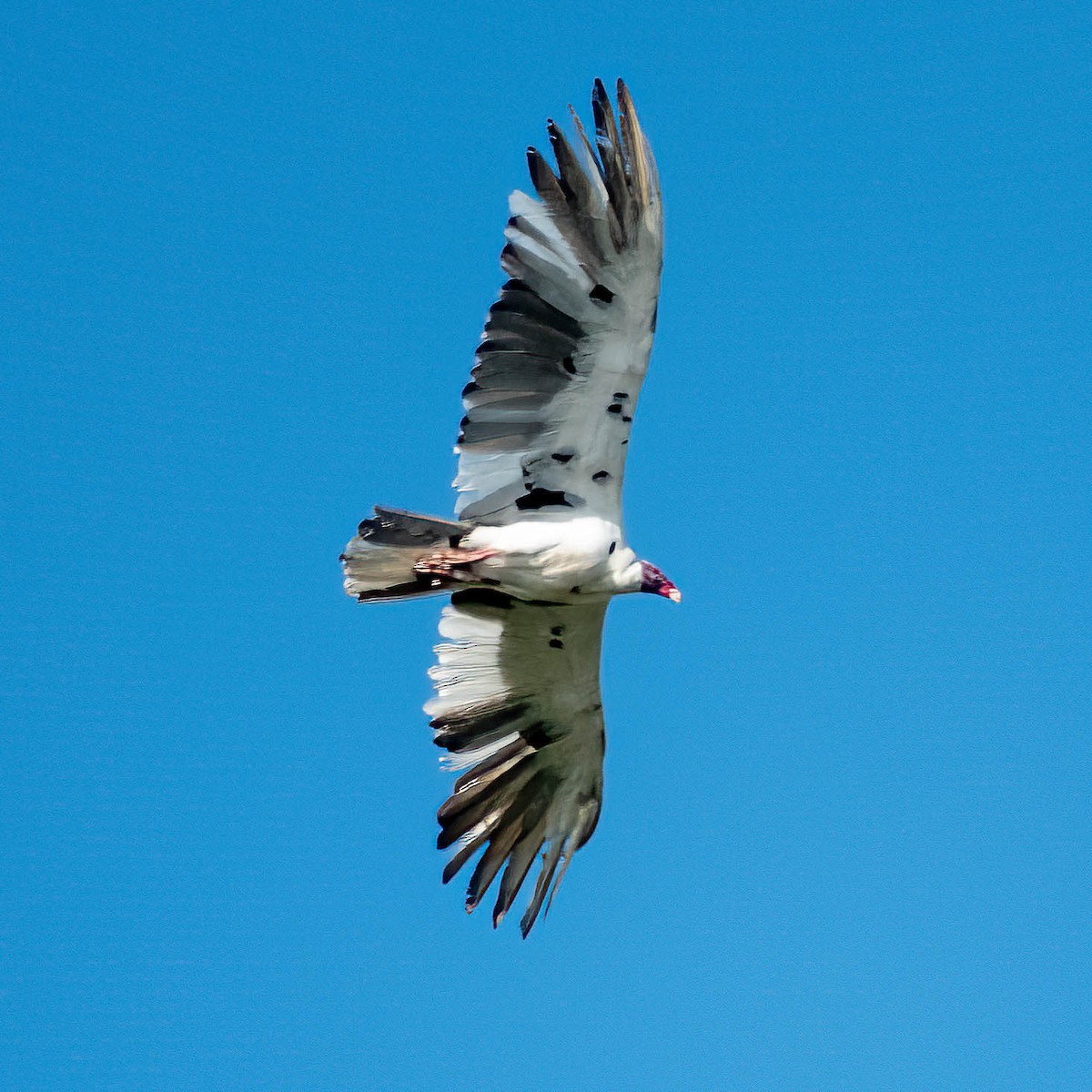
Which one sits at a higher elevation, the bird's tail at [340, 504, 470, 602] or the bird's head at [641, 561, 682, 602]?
the bird's head at [641, 561, 682, 602]

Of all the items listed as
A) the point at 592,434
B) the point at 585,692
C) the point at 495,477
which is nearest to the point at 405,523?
the point at 495,477

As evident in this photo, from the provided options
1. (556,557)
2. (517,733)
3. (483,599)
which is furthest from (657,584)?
(517,733)

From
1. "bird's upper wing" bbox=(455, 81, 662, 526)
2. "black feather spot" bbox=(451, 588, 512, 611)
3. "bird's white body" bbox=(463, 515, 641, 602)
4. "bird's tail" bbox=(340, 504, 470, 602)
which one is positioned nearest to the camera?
"bird's upper wing" bbox=(455, 81, 662, 526)

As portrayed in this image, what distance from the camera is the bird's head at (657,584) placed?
11.1m

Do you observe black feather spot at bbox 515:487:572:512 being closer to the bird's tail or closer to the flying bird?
the flying bird

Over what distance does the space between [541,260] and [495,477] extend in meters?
1.49

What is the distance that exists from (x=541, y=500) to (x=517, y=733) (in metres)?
2.05

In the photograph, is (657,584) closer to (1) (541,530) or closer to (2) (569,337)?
(1) (541,530)

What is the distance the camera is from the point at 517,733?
472 inches

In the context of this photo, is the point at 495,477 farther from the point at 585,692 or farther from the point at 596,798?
the point at 596,798

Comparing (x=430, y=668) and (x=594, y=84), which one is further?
(x=430, y=668)

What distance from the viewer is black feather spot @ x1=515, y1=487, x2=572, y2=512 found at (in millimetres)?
10773

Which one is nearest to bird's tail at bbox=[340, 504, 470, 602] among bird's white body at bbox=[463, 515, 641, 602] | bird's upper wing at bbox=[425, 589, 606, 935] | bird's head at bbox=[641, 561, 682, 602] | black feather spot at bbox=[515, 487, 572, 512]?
Result: bird's white body at bbox=[463, 515, 641, 602]

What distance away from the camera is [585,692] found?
11.8 metres
